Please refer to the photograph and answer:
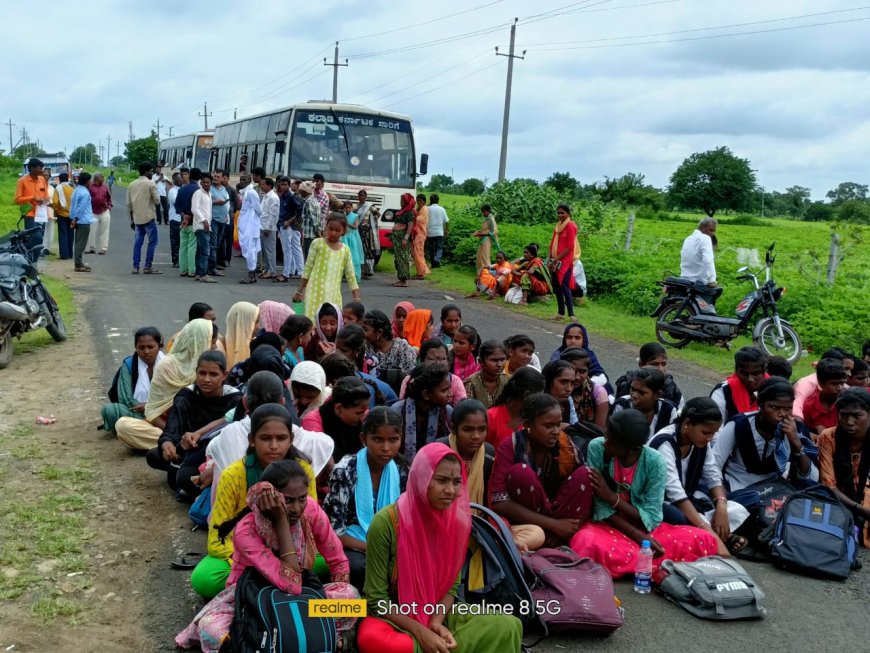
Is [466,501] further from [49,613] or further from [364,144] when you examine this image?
[364,144]

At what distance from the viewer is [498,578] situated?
4301mm

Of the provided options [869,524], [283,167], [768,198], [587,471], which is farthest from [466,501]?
[768,198]

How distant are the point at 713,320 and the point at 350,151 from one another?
935 centimetres

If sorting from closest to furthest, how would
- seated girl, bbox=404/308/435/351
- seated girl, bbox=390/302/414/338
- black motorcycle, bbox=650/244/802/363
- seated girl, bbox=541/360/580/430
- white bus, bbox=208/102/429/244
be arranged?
seated girl, bbox=541/360/580/430 → seated girl, bbox=404/308/435/351 → seated girl, bbox=390/302/414/338 → black motorcycle, bbox=650/244/802/363 → white bus, bbox=208/102/429/244

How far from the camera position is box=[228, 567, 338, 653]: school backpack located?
3680mm

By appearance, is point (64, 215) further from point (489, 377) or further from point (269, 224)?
point (489, 377)

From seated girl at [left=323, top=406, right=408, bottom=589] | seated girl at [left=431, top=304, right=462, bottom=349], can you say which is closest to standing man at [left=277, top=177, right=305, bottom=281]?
seated girl at [left=431, top=304, right=462, bottom=349]

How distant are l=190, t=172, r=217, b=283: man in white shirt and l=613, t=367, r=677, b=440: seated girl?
1105 centimetres

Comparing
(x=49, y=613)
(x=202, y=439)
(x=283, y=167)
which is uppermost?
(x=283, y=167)

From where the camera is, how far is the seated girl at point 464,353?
23.8 feet

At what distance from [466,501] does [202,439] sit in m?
2.26

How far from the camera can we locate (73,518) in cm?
562

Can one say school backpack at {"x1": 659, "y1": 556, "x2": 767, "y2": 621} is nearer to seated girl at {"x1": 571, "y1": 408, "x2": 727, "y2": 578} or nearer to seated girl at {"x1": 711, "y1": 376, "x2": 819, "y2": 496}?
seated girl at {"x1": 571, "y1": 408, "x2": 727, "y2": 578}

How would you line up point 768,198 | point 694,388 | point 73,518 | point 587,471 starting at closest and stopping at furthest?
point 587,471
point 73,518
point 694,388
point 768,198
